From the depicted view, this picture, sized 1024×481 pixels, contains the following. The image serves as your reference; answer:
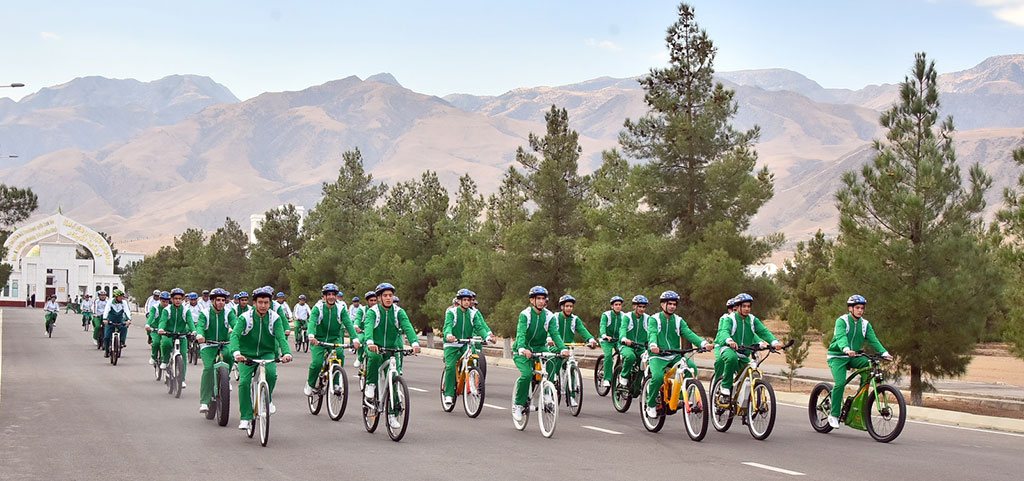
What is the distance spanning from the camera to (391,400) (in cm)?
1465

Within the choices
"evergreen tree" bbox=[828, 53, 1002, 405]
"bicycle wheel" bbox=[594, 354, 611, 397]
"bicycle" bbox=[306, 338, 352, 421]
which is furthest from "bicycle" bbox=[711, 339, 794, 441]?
A: "evergreen tree" bbox=[828, 53, 1002, 405]

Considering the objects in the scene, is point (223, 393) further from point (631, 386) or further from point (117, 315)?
point (117, 315)

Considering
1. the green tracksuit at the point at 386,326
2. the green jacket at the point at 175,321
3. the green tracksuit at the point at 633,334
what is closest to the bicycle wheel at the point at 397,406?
the green tracksuit at the point at 386,326

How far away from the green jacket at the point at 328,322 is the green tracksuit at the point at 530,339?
296 centimetres

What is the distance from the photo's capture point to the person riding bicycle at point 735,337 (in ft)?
51.1

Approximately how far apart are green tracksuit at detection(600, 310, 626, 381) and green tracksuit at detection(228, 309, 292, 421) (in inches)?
313

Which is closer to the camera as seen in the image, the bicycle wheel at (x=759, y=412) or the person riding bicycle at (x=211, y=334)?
the bicycle wheel at (x=759, y=412)

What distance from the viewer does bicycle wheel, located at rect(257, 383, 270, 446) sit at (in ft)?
45.3

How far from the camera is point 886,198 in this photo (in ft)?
84.2

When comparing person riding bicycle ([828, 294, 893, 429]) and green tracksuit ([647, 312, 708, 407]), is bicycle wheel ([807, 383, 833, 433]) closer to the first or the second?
person riding bicycle ([828, 294, 893, 429])

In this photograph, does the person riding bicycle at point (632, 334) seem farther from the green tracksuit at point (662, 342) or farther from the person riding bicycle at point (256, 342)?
the person riding bicycle at point (256, 342)

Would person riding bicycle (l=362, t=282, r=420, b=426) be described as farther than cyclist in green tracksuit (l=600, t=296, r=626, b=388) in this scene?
No

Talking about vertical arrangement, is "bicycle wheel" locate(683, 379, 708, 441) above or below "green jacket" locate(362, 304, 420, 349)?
below

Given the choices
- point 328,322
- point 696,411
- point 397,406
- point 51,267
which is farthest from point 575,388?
point 51,267
